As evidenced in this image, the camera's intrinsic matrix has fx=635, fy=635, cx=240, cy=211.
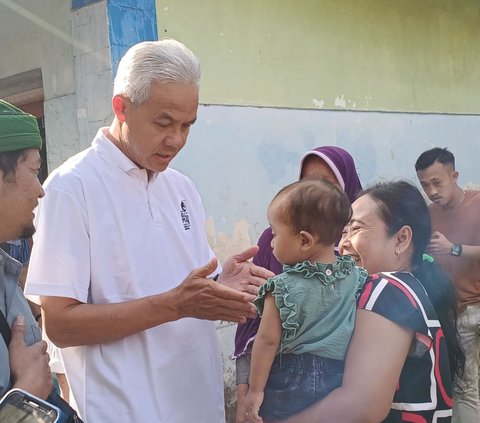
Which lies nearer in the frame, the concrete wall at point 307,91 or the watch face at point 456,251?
the watch face at point 456,251

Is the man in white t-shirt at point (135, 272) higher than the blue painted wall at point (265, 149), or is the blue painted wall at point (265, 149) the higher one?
the blue painted wall at point (265, 149)

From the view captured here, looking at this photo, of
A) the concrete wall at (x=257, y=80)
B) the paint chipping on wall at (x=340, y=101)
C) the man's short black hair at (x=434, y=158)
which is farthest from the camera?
the paint chipping on wall at (x=340, y=101)

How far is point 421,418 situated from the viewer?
1854mm

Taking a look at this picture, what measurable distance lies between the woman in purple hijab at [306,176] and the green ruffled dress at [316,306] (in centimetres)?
64

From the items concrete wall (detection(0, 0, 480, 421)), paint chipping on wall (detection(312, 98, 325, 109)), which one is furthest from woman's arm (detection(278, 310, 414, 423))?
paint chipping on wall (detection(312, 98, 325, 109))

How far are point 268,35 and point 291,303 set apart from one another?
375 cm

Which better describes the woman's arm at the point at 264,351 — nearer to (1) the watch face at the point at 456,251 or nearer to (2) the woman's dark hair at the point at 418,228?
(2) the woman's dark hair at the point at 418,228

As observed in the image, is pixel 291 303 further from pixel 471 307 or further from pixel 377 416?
pixel 471 307

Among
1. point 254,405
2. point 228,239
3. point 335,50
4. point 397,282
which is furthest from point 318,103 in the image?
point 254,405

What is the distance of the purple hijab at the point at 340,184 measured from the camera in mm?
2616

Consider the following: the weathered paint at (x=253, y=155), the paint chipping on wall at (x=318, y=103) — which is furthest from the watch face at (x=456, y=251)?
the paint chipping on wall at (x=318, y=103)

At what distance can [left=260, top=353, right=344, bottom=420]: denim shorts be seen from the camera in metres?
1.88

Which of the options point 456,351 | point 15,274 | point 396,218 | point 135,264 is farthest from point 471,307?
point 15,274

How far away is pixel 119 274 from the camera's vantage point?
6.50 ft
